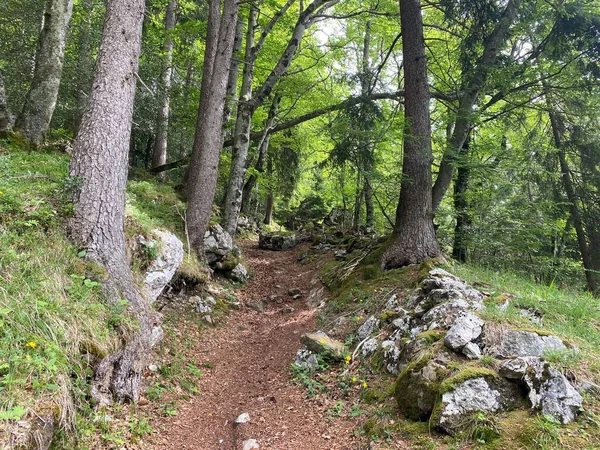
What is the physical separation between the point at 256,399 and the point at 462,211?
229 inches

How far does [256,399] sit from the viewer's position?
4.61 m

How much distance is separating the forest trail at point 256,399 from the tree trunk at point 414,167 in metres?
2.28

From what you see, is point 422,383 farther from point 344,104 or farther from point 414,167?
point 344,104

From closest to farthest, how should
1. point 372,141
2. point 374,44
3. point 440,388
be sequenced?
point 440,388 < point 372,141 < point 374,44

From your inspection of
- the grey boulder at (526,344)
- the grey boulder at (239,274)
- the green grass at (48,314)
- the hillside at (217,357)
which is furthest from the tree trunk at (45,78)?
the grey boulder at (526,344)

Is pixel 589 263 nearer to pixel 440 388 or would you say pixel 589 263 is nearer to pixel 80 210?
pixel 440 388

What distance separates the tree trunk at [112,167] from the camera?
4.32 m

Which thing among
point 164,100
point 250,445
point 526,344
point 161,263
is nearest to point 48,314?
point 250,445

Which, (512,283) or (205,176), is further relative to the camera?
(205,176)

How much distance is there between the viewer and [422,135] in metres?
6.79

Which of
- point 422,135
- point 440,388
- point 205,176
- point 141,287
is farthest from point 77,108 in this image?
point 440,388

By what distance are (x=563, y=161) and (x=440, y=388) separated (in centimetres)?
949

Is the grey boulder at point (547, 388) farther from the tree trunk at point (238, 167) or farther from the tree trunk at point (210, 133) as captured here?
the tree trunk at point (238, 167)

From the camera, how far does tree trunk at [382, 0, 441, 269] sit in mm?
6594
